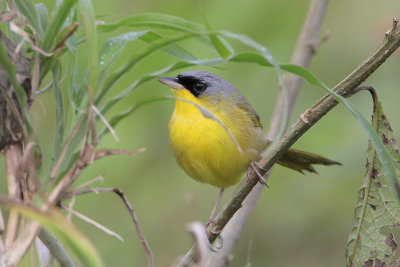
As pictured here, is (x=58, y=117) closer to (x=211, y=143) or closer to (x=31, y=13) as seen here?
(x=31, y=13)

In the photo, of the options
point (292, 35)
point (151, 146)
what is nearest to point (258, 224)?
point (151, 146)

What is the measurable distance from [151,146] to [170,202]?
1.28 ft

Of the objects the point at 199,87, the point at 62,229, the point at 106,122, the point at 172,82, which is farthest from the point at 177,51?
the point at 199,87

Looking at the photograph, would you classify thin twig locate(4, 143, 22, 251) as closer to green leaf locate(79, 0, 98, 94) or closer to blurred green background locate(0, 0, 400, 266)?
green leaf locate(79, 0, 98, 94)

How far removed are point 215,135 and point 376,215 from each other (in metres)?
1.21

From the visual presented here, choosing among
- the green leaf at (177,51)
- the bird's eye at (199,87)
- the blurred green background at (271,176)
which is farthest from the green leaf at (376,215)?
the bird's eye at (199,87)

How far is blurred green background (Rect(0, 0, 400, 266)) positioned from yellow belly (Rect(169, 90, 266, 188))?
35 cm

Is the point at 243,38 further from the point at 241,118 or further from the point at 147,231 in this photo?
the point at 147,231

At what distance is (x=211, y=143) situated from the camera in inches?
119

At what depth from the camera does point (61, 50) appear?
1.39 meters

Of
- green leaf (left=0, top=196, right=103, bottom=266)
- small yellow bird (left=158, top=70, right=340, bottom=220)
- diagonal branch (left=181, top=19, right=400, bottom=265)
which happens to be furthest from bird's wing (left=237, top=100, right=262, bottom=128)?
green leaf (left=0, top=196, right=103, bottom=266)

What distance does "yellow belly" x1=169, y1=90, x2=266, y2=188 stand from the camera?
3.02m

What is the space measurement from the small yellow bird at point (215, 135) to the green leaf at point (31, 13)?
158 centimetres

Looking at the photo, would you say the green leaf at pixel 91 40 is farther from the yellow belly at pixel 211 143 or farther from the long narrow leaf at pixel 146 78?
the yellow belly at pixel 211 143
